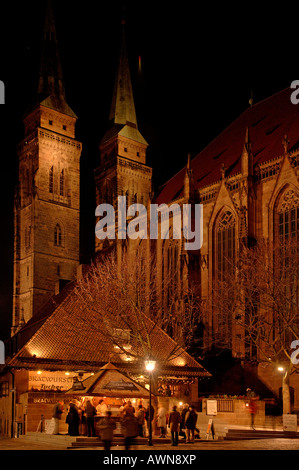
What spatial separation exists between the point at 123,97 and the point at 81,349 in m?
39.2

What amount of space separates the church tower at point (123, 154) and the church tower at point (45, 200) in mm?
2824

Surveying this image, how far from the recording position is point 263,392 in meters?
34.3

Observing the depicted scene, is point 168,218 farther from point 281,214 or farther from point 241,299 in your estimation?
point 241,299

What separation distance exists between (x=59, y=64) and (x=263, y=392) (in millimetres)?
41005

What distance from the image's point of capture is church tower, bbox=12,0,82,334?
191 feet

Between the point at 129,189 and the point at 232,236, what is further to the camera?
the point at 129,189

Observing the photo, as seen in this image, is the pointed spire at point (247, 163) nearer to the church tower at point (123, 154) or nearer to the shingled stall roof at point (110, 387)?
the shingled stall roof at point (110, 387)

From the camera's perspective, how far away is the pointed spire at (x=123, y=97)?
Result: 63906 mm

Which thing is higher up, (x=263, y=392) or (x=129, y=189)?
(x=129, y=189)

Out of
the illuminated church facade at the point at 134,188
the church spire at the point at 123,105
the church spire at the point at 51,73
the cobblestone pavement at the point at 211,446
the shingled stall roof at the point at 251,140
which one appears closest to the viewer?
the cobblestone pavement at the point at 211,446

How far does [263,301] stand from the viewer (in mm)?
32750

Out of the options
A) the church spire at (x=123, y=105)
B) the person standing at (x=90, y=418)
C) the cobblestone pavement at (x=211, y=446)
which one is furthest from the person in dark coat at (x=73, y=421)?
the church spire at (x=123, y=105)

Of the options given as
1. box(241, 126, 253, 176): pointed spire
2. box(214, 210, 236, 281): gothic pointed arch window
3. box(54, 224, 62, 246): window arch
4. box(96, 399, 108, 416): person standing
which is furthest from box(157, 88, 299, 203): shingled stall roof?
box(96, 399, 108, 416): person standing

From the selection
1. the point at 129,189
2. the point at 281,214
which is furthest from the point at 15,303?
the point at 281,214
